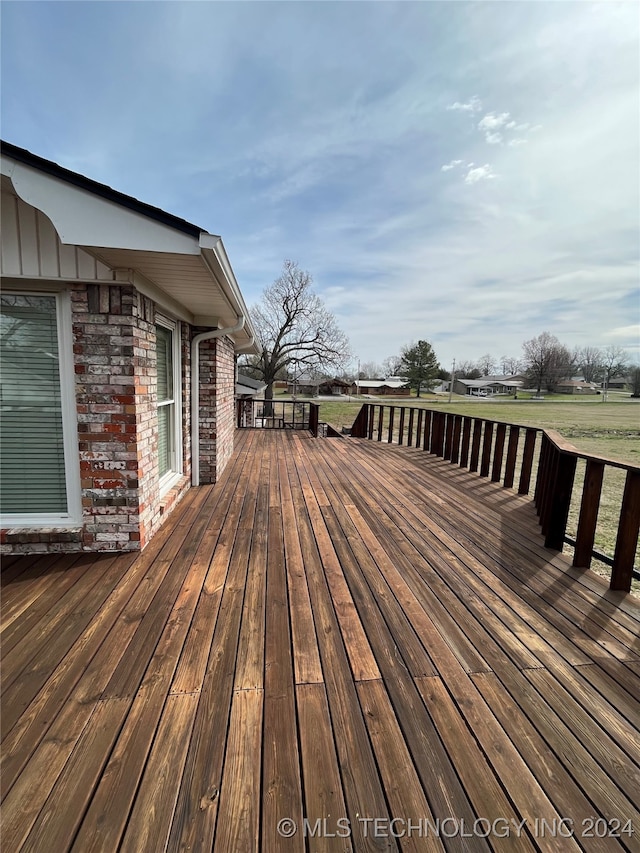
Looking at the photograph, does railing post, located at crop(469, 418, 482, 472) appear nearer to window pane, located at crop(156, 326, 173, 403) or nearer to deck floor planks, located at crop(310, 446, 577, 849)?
deck floor planks, located at crop(310, 446, 577, 849)

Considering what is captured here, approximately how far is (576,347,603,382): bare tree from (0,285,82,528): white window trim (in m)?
68.6

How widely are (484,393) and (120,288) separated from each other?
63438mm

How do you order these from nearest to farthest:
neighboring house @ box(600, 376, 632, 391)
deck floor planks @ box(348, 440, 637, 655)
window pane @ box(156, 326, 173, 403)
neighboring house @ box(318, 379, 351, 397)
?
deck floor planks @ box(348, 440, 637, 655), window pane @ box(156, 326, 173, 403), neighboring house @ box(318, 379, 351, 397), neighboring house @ box(600, 376, 632, 391)

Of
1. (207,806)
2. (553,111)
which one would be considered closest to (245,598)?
(207,806)

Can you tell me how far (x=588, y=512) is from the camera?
2.39 metres

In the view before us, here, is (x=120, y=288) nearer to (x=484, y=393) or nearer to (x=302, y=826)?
(x=302, y=826)

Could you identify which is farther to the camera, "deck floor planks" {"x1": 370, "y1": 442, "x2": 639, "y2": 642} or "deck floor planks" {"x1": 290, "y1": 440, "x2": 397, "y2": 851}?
"deck floor planks" {"x1": 370, "y1": 442, "x2": 639, "y2": 642}

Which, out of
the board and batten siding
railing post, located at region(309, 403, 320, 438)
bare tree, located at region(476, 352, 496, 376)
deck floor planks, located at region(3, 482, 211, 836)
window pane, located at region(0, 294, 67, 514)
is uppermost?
bare tree, located at region(476, 352, 496, 376)

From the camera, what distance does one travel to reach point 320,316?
23.4 metres

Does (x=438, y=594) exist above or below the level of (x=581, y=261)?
below

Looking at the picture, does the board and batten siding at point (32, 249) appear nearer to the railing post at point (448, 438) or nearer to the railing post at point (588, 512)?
the railing post at point (588, 512)

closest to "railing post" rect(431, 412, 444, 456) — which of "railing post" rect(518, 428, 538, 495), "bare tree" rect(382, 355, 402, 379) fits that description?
"railing post" rect(518, 428, 538, 495)

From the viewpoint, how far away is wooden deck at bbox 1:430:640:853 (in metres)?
1.00

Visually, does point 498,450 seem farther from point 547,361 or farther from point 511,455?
point 547,361
